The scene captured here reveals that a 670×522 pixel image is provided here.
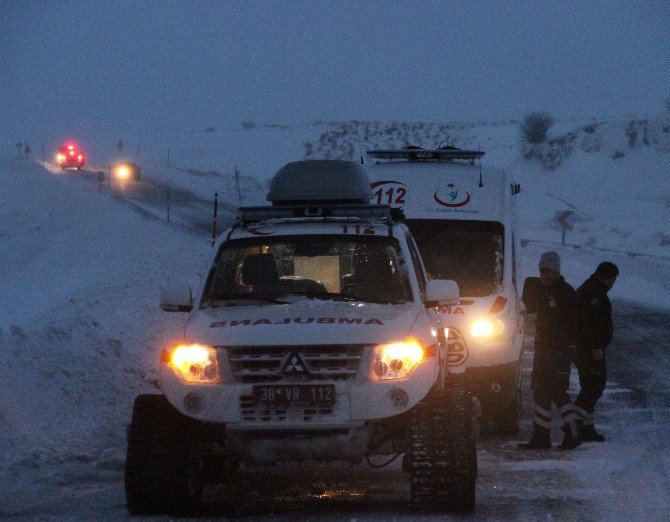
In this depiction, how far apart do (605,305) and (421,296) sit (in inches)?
117

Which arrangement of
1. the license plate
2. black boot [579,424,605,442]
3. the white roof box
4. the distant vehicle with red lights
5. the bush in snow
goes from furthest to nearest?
the bush in snow → the distant vehicle with red lights → black boot [579,424,605,442] → the white roof box → the license plate

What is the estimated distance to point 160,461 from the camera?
25.1 feet

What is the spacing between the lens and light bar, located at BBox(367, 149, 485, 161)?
14.2 metres

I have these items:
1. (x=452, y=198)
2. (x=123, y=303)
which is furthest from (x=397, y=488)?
(x=123, y=303)

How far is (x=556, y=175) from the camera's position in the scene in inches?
2655

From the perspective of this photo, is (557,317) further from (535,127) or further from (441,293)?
(535,127)

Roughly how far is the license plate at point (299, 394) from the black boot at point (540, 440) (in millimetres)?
3751

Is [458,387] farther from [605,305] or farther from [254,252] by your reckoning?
[605,305]

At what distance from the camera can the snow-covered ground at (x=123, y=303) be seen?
916cm

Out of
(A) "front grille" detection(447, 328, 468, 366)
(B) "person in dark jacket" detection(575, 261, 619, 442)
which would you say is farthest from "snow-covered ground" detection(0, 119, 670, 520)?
(A) "front grille" detection(447, 328, 468, 366)

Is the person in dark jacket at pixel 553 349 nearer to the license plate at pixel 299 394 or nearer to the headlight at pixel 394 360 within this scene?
the headlight at pixel 394 360

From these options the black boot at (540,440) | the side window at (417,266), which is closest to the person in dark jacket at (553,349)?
the black boot at (540,440)

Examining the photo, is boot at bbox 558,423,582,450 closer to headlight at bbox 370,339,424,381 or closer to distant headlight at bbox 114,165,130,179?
headlight at bbox 370,339,424,381

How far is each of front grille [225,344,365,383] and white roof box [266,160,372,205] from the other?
321cm
